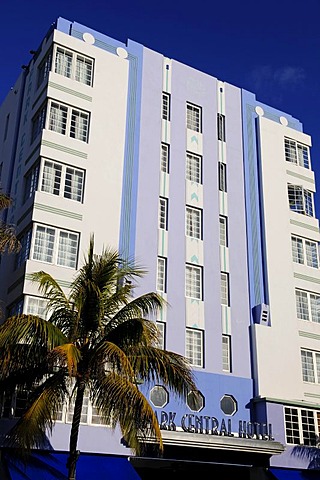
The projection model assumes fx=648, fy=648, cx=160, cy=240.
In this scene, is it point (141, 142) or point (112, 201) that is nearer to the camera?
point (112, 201)

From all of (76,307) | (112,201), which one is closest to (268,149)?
(112,201)

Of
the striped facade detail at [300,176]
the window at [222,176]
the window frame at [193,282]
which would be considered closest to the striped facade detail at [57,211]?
the window frame at [193,282]

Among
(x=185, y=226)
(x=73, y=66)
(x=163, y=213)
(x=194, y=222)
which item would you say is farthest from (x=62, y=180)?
(x=194, y=222)

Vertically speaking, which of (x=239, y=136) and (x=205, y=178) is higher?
(x=239, y=136)

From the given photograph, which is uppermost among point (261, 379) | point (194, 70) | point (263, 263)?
point (194, 70)

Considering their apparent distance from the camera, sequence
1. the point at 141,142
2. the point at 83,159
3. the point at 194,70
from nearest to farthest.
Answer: the point at 83,159 → the point at 141,142 → the point at 194,70

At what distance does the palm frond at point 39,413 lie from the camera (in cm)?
1898

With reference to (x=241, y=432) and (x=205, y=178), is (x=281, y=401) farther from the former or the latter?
(x=205, y=178)

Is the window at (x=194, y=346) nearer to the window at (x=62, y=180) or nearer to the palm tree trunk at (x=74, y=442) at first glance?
the window at (x=62, y=180)

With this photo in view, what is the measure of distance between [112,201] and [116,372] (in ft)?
40.6

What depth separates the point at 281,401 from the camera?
30.7 metres

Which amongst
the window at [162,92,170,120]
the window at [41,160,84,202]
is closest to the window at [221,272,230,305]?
the window at [41,160,84,202]

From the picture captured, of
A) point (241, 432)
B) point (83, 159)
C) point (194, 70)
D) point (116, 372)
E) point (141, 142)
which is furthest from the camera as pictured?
point (194, 70)

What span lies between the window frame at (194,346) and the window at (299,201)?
34.7ft
